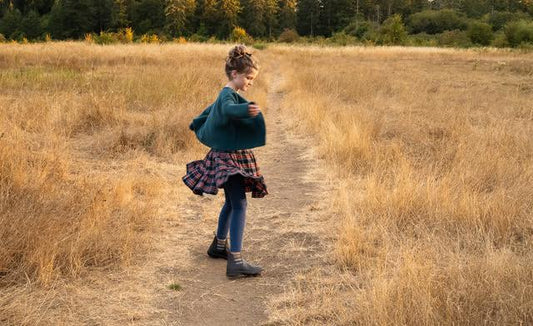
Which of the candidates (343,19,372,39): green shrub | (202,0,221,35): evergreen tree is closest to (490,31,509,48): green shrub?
(343,19,372,39): green shrub

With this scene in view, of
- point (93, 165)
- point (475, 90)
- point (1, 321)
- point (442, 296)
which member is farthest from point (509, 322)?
point (475, 90)

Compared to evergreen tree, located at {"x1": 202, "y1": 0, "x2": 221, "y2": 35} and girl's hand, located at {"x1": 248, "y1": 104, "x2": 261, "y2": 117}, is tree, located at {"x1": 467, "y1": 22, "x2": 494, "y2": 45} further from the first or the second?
girl's hand, located at {"x1": 248, "y1": 104, "x2": 261, "y2": 117}

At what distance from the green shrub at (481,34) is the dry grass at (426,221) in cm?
4704

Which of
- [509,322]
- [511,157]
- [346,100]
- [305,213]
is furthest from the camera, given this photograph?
[346,100]

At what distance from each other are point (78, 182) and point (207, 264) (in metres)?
1.93

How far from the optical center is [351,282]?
10.9 ft

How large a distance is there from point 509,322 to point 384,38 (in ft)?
183

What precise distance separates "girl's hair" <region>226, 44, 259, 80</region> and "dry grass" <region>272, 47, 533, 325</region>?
1.49 metres

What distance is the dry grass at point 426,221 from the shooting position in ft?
8.61

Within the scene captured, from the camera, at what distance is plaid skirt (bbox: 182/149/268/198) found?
11.7ft

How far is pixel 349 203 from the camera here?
191 inches

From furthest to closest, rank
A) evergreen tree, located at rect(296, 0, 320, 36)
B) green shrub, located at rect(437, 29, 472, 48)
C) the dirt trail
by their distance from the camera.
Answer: evergreen tree, located at rect(296, 0, 320, 36) → green shrub, located at rect(437, 29, 472, 48) → the dirt trail

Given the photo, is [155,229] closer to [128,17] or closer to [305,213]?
[305,213]

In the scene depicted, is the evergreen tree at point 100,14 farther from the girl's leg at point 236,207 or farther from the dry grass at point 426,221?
the girl's leg at point 236,207
